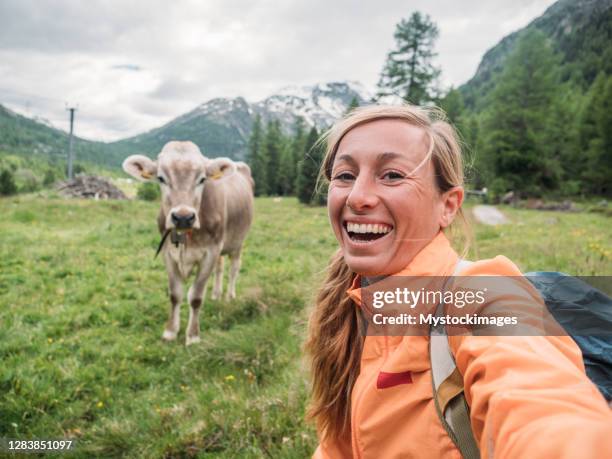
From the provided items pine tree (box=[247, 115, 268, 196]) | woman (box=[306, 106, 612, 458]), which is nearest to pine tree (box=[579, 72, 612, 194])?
pine tree (box=[247, 115, 268, 196])

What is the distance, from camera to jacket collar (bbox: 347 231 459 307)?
4.53 ft

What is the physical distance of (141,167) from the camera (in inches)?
219

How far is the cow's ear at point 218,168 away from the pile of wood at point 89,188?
29.5 metres

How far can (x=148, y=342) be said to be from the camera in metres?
5.38

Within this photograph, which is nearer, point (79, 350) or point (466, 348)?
point (466, 348)

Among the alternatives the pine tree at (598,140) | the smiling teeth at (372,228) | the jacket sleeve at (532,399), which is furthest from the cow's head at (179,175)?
the pine tree at (598,140)

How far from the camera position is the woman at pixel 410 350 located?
812 mm

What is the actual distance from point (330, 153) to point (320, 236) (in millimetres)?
11674

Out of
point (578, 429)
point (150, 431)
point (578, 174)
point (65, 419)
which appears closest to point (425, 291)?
point (578, 429)

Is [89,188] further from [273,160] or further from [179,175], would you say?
[179,175]

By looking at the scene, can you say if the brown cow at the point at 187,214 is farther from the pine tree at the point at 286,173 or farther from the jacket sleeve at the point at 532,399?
the pine tree at the point at 286,173

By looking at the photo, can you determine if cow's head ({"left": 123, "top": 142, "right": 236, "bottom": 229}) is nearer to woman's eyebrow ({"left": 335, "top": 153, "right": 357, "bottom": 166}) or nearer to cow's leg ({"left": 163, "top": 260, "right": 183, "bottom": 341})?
cow's leg ({"left": 163, "top": 260, "right": 183, "bottom": 341})

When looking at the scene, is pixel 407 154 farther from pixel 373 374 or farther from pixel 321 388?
pixel 321 388
